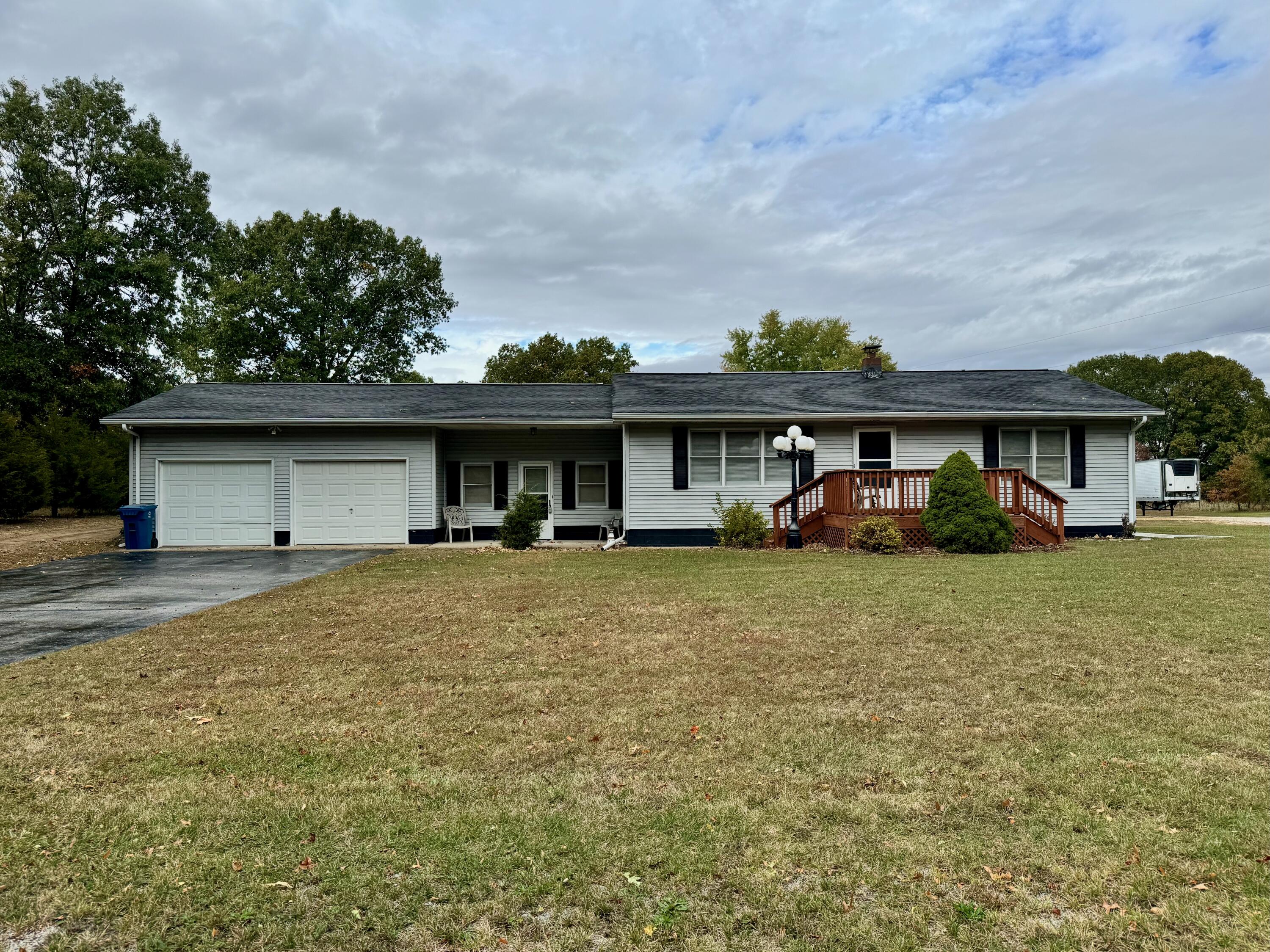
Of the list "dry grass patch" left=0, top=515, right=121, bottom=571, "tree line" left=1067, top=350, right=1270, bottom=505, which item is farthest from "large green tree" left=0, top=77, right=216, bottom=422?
"tree line" left=1067, top=350, right=1270, bottom=505

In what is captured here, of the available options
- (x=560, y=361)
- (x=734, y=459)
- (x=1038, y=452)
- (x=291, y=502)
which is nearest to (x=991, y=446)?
(x=1038, y=452)

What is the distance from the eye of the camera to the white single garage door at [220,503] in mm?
17016

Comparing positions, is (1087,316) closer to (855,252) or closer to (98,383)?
(855,252)

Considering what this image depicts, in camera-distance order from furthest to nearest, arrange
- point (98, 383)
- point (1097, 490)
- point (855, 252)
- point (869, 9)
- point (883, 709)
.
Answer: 1. point (855, 252)
2. point (98, 383)
3. point (1097, 490)
4. point (869, 9)
5. point (883, 709)

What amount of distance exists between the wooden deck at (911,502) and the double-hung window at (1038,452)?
5.38ft

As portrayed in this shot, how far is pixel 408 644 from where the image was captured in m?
6.38

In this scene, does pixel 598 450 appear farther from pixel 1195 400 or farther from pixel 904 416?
pixel 1195 400

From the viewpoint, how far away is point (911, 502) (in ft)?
46.9

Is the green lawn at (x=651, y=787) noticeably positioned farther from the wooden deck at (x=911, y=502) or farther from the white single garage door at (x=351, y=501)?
the white single garage door at (x=351, y=501)

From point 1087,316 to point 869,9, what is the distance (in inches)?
1281

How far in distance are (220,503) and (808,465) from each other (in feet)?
44.5

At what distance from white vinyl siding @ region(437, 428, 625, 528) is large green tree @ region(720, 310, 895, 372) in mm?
24678

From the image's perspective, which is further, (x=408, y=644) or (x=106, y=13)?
(x=106, y=13)

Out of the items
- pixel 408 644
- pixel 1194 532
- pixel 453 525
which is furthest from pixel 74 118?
pixel 1194 532
